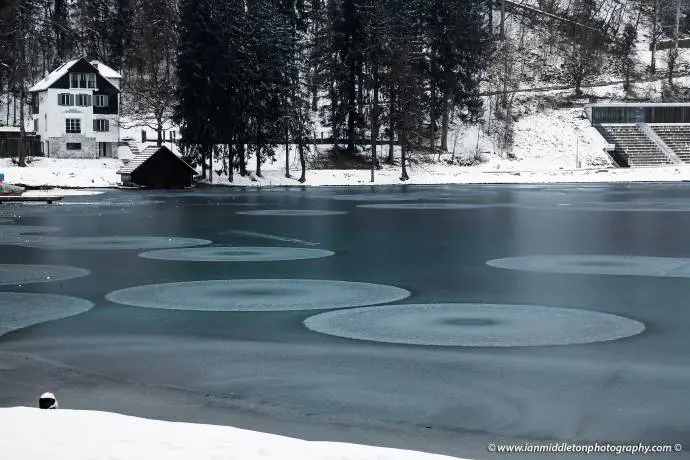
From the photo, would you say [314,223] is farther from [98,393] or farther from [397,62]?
[397,62]

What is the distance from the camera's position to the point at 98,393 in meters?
12.0

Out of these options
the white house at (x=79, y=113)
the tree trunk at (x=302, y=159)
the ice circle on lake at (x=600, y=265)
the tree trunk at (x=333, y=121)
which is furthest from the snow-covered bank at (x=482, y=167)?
the ice circle on lake at (x=600, y=265)

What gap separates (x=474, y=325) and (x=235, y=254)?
1279 centimetres

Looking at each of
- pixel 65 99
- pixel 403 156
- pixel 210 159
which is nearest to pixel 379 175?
pixel 403 156

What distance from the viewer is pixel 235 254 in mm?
28391

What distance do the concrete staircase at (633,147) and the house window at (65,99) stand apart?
169ft

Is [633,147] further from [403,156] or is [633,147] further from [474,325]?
[474,325]

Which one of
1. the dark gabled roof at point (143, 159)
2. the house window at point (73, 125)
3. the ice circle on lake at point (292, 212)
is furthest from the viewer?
the house window at point (73, 125)

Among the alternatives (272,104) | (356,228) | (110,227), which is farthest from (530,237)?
(272,104)

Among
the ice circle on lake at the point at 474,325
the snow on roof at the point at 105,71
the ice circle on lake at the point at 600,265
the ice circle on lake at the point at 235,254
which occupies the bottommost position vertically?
the ice circle on lake at the point at 235,254

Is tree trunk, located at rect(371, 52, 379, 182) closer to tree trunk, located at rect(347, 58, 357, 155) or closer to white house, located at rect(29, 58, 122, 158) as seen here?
tree trunk, located at rect(347, 58, 357, 155)

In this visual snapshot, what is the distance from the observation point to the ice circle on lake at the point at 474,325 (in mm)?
15341

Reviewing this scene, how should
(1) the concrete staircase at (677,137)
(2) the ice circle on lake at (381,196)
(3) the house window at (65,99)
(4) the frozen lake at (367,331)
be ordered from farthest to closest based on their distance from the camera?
(1) the concrete staircase at (677,137)
(3) the house window at (65,99)
(2) the ice circle on lake at (381,196)
(4) the frozen lake at (367,331)

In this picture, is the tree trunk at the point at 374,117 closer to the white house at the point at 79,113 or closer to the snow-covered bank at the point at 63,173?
the snow-covered bank at the point at 63,173
